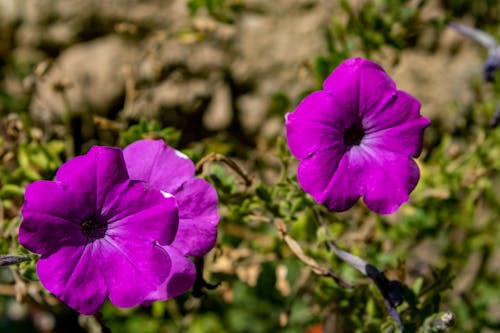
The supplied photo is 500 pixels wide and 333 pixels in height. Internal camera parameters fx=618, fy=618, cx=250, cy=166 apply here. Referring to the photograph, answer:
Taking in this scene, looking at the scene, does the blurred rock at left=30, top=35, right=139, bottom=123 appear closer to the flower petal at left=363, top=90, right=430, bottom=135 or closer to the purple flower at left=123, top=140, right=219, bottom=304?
the purple flower at left=123, top=140, right=219, bottom=304

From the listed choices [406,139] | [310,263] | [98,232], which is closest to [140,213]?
[98,232]

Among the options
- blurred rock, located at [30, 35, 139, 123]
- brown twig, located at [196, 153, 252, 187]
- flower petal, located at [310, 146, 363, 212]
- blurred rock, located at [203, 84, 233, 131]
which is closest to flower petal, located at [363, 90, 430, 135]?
flower petal, located at [310, 146, 363, 212]

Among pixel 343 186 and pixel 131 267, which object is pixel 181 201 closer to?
pixel 131 267

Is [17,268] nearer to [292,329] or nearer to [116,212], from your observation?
[116,212]

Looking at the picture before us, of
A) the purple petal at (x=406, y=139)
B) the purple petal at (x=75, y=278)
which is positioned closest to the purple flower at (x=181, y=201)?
the purple petal at (x=75, y=278)

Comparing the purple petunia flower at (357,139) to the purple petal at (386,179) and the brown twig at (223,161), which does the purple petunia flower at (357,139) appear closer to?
the purple petal at (386,179)

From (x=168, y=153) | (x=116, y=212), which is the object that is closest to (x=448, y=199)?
(x=168, y=153)
